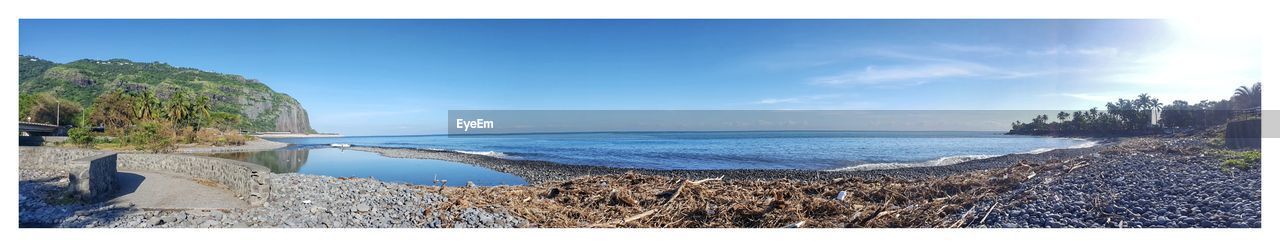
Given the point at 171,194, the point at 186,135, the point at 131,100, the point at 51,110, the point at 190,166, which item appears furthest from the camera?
the point at 186,135

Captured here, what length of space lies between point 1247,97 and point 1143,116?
3.71 metres

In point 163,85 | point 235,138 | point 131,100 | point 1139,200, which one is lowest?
point 1139,200

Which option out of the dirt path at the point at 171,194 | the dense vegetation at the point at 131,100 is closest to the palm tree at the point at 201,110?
the dense vegetation at the point at 131,100

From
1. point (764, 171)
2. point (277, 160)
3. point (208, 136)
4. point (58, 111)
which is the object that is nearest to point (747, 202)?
point (764, 171)

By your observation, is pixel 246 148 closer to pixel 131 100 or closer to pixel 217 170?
pixel 131 100

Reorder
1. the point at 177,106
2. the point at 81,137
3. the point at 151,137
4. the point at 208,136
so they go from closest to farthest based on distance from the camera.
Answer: the point at 81,137
the point at 151,137
the point at 177,106
the point at 208,136

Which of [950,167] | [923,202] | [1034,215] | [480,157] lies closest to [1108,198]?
[1034,215]

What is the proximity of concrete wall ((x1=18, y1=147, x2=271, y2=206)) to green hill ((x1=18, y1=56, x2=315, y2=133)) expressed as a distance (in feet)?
5.48

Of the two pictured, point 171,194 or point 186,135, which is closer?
point 171,194

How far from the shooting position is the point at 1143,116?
1130 cm

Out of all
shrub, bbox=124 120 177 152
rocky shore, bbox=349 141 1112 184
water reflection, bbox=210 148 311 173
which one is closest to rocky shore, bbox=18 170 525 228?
rocky shore, bbox=349 141 1112 184

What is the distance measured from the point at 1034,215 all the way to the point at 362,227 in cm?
692

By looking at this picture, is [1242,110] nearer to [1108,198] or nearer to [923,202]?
[1108,198]
